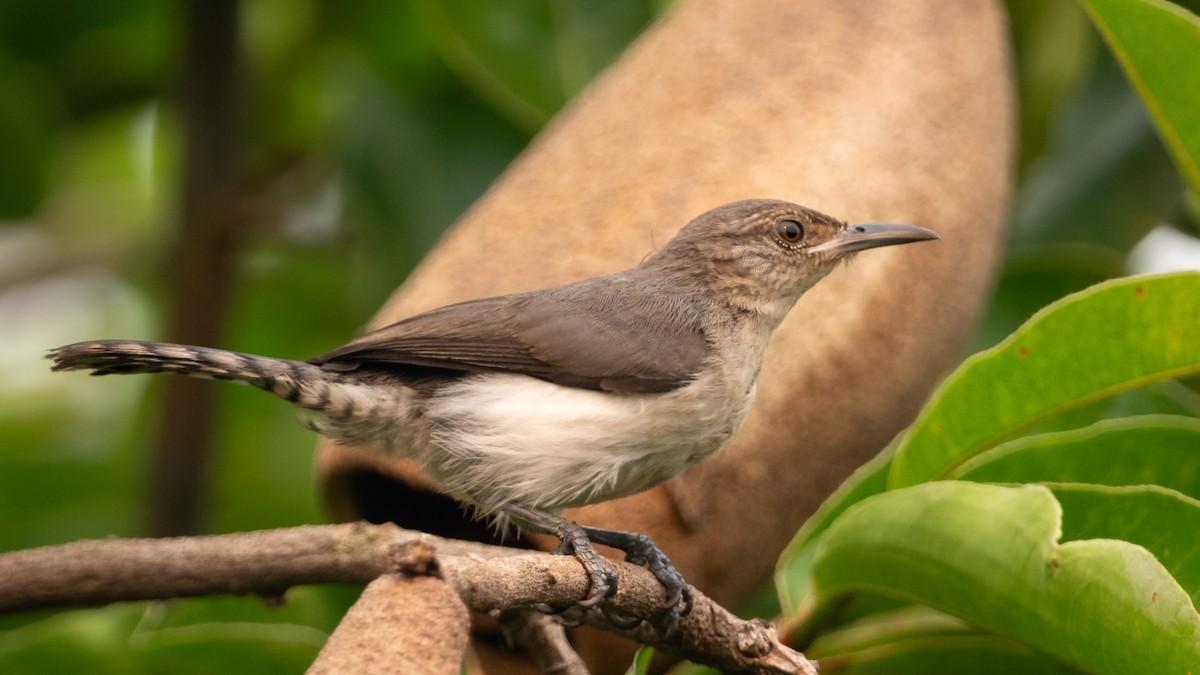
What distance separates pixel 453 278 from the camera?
2971mm

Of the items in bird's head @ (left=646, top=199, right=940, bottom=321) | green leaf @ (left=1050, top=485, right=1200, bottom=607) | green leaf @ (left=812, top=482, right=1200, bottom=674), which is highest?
bird's head @ (left=646, top=199, right=940, bottom=321)

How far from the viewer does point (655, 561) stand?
2.57 m

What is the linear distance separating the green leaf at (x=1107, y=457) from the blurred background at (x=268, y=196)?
0.64m

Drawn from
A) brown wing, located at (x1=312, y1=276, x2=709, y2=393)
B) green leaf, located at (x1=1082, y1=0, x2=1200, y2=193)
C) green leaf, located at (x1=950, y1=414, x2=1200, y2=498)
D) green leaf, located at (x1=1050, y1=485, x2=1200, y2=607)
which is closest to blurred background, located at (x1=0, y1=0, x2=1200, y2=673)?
green leaf, located at (x1=950, y1=414, x2=1200, y2=498)

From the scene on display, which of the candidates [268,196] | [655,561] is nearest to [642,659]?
[655,561]

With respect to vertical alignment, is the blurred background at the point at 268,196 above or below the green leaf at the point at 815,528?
above

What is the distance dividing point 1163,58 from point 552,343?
1.33m

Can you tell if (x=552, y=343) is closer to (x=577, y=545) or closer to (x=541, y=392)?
(x=541, y=392)

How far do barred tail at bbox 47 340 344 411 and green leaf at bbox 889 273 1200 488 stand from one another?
3.84ft

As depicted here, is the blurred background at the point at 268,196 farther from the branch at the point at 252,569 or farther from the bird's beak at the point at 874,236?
the branch at the point at 252,569

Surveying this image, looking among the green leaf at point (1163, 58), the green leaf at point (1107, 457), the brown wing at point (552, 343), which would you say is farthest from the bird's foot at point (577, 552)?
the green leaf at point (1163, 58)

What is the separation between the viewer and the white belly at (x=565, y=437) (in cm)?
273

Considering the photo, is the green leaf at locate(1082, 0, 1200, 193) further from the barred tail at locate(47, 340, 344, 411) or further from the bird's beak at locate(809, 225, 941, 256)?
the barred tail at locate(47, 340, 344, 411)

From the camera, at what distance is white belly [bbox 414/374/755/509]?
2729 millimetres
